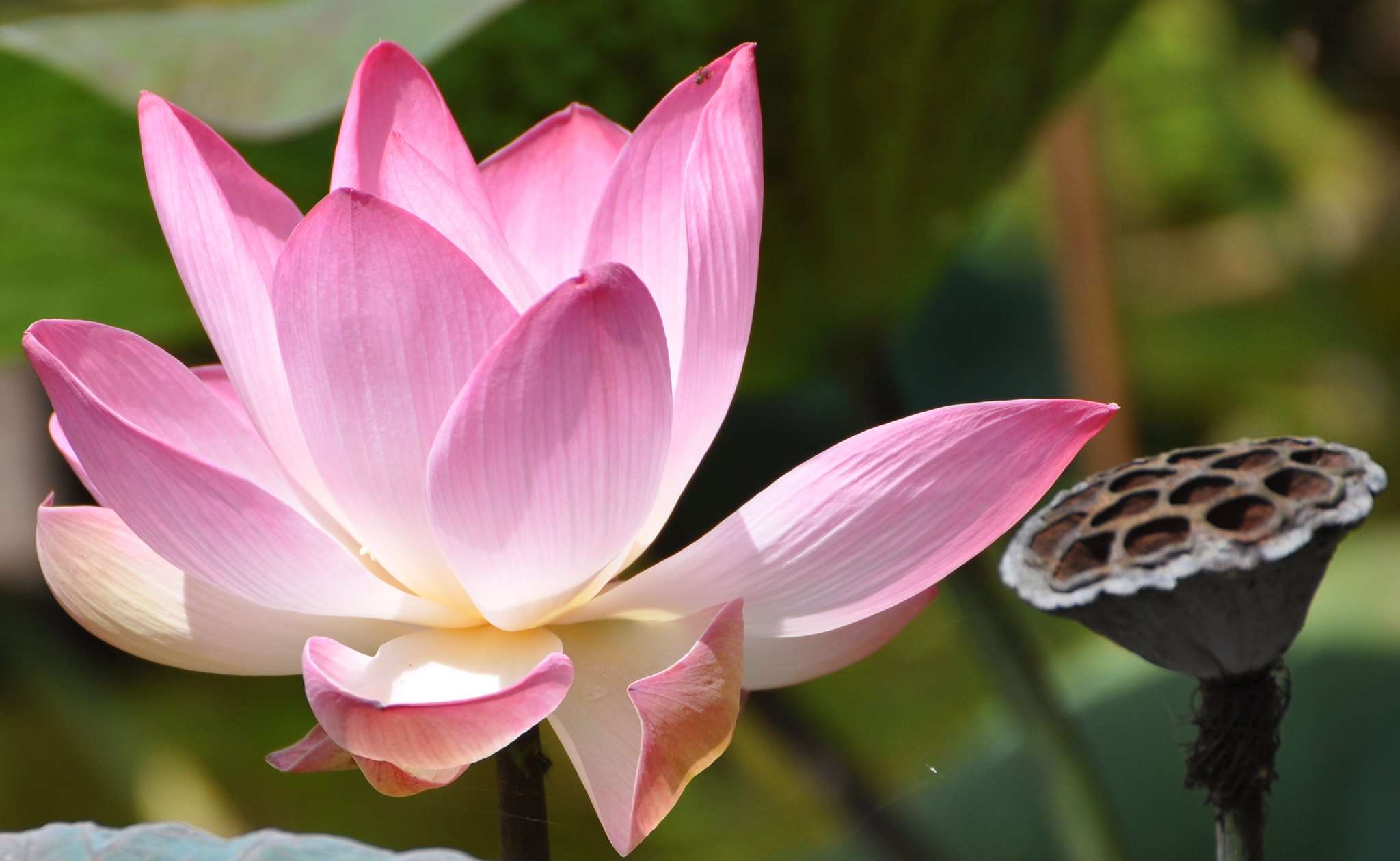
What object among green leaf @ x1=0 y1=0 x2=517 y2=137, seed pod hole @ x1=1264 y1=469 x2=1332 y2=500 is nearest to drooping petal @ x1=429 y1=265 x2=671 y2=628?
seed pod hole @ x1=1264 y1=469 x2=1332 y2=500

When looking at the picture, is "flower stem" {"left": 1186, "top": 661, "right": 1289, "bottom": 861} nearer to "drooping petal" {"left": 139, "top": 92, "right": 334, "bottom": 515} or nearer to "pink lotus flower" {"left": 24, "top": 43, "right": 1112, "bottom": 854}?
"pink lotus flower" {"left": 24, "top": 43, "right": 1112, "bottom": 854}

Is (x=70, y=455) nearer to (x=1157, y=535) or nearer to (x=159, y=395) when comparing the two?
(x=159, y=395)

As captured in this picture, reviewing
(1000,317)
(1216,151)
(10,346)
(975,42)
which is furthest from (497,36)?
(1216,151)

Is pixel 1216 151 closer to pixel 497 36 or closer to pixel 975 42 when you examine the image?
pixel 975 42

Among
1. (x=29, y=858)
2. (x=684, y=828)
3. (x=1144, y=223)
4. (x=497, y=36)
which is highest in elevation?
(x=497, y=36)

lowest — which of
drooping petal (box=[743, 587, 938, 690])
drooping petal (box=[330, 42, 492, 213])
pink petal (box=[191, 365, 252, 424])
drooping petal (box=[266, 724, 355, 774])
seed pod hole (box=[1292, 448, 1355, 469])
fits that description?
drooping petal (box=[743, 587, 938, 690])

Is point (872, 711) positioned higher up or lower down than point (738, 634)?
lower down
